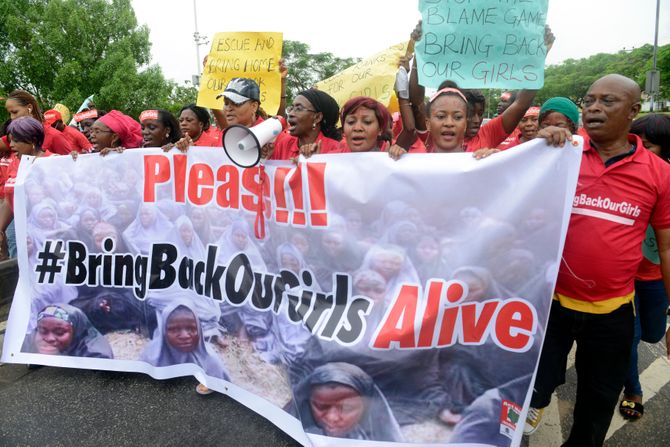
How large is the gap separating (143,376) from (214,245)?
1.00 m

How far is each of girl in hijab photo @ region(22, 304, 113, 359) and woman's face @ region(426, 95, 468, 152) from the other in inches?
93.3

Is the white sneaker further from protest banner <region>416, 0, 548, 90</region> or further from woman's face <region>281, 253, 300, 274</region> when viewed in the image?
protest banner <region>416, 0, 548, 90</region>

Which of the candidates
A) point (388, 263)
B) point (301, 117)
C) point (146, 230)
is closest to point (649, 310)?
point (388, 263)

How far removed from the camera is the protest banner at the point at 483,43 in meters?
2.10

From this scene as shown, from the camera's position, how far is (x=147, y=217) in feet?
9.08

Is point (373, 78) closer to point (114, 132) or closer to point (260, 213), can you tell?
point (260, 213)

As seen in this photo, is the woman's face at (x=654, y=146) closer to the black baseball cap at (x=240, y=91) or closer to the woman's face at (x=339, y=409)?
the woman's face at (x=339, y=409)

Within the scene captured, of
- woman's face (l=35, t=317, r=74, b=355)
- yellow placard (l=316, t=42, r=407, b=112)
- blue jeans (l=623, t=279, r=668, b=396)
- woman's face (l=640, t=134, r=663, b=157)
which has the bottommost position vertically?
woman's face (l=35, t=317, r=74, b=355)

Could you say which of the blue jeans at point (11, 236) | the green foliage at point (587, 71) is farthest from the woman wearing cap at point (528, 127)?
the green foliage at point (587, 71)

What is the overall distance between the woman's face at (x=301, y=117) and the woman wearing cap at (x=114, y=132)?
1.43 meters

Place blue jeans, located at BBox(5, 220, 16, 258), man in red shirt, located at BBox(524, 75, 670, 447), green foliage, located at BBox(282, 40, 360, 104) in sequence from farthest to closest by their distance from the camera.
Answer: green foliage, located at BBox(282, 40, 360, 104), blue jeans, located at BBox(5, 220, 16, 258), man in red shirt, located at BBox(524, 75, 670, 447)

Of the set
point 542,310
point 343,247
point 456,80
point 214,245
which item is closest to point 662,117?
point 456,80

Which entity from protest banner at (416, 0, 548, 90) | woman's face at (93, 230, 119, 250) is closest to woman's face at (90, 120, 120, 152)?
woman's face at (93, 230, 119, 250)

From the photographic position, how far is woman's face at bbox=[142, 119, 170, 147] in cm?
341
